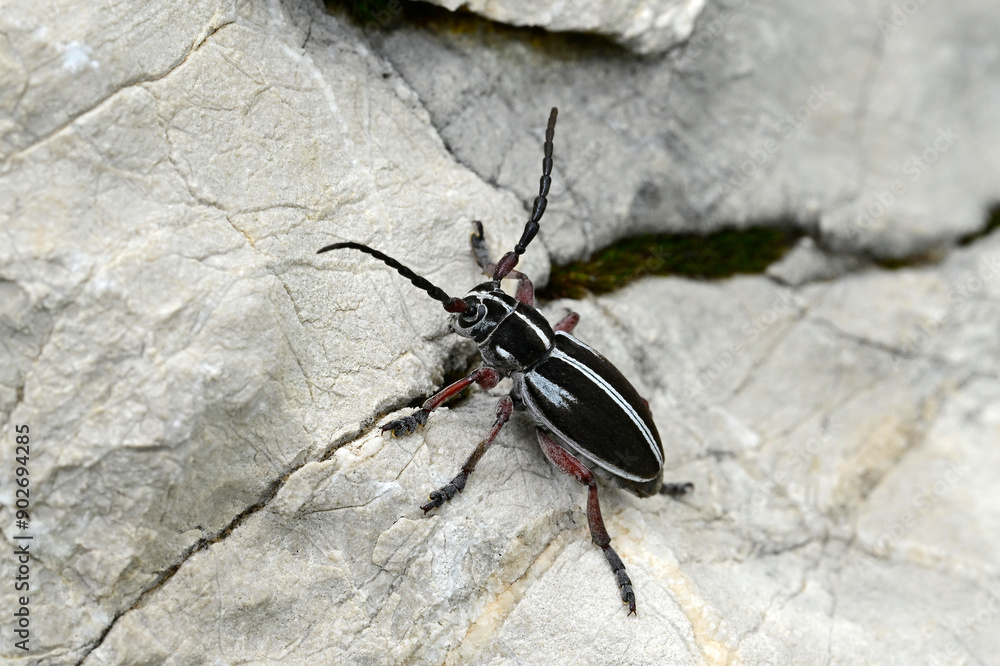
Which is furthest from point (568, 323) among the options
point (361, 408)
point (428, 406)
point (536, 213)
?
point (361, 408)

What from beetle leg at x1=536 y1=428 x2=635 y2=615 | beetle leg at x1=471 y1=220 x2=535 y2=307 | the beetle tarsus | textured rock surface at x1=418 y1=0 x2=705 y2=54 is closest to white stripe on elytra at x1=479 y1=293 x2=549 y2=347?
beetle leg at x1=471 y1=220 x2=535 y2=307

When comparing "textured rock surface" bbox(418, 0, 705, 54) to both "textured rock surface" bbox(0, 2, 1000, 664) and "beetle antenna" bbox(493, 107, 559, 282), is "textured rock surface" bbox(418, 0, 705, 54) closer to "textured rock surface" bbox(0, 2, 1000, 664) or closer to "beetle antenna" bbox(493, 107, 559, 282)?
"textured rock surface" bbox(0, 2, 1000, 664)

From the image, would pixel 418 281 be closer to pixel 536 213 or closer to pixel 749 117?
pixel 536 213

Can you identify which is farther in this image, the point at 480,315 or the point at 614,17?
the point at 614,17

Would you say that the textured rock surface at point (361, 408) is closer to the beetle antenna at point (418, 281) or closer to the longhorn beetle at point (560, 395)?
the longhorn beetle at point (560, 395)

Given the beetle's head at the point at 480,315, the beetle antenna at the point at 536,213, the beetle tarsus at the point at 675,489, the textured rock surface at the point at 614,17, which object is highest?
the textured rock surface at the point at 614,17

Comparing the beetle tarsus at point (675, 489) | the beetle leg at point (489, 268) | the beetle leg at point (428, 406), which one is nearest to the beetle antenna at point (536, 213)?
the beetle leg at point (489, 268)

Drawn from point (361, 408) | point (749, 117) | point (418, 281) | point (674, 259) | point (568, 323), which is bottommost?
point (674, 259)

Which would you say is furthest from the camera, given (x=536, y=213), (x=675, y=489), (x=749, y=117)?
(x=749, y=117)
